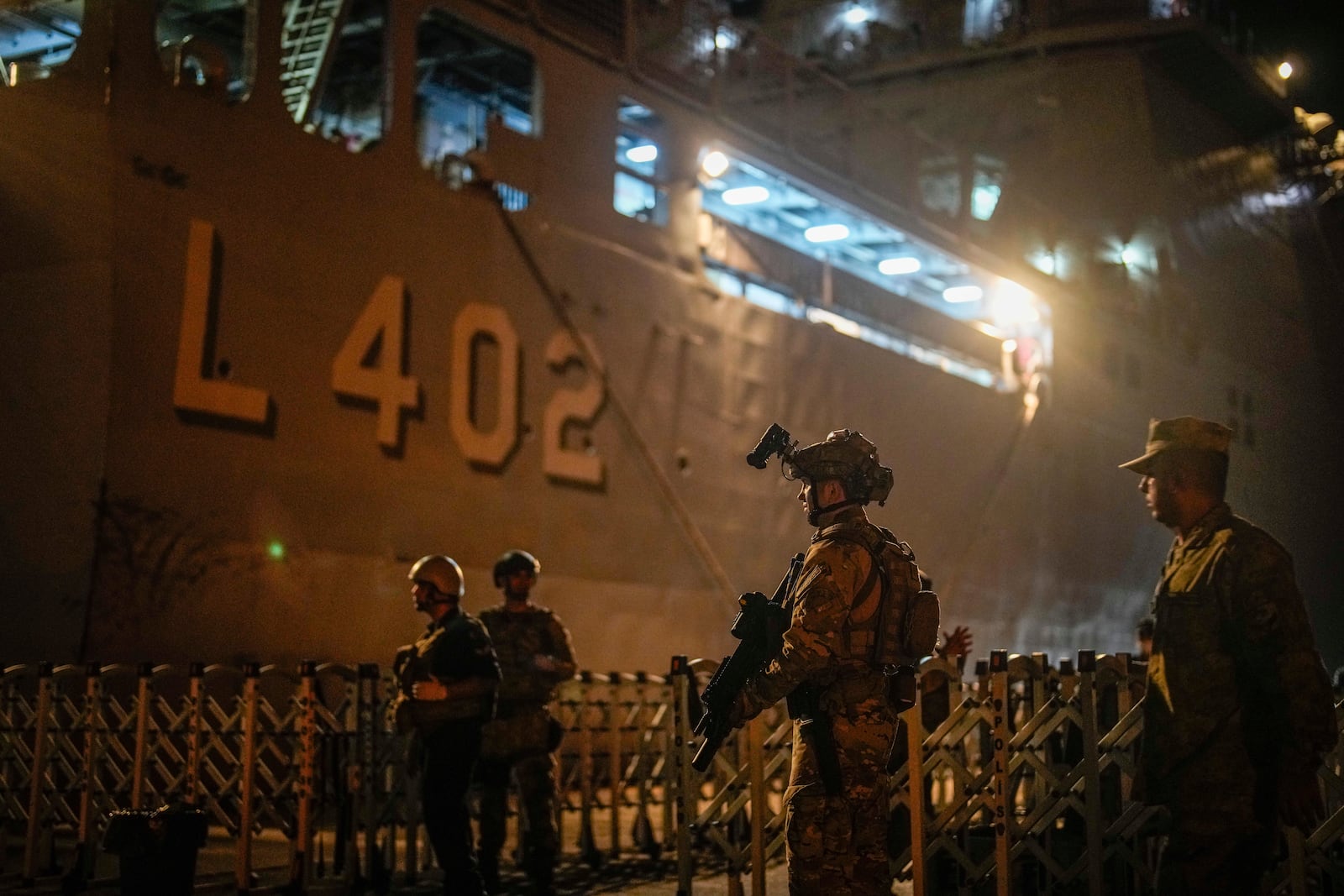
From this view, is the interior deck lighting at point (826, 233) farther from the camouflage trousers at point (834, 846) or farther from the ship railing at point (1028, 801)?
the camouflage trousers at point (834, 846)

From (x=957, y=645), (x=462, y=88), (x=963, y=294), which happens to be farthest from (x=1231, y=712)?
(x=963, y=294)

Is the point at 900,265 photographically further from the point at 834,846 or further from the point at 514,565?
the point at 834,846

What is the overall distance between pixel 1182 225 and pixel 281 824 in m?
20.1

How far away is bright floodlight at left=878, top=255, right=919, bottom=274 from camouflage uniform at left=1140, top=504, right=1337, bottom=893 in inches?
582

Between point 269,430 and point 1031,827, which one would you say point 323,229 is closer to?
point 269,430

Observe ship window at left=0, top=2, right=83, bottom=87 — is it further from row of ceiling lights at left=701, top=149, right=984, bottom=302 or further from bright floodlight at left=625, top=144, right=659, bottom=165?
row of ceiling lights at left=701, top=149, right=984, bottom=302

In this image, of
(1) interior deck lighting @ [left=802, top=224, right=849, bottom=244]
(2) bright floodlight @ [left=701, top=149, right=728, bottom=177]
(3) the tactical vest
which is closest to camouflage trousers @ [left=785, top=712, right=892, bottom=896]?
(3) the tactical vest

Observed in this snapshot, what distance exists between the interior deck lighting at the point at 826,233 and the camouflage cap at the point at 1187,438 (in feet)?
42.7

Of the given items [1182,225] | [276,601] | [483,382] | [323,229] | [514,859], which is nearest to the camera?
[514,859]

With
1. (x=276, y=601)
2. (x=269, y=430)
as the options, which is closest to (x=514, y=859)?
(x=276, y=601)

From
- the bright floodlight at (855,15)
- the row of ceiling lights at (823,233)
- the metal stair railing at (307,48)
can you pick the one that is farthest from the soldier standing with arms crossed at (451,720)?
the bright floodlight at (855,15)

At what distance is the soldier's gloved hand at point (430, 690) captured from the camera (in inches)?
223

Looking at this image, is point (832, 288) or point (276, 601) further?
point (832, 288)

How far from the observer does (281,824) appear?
24.1 feet
